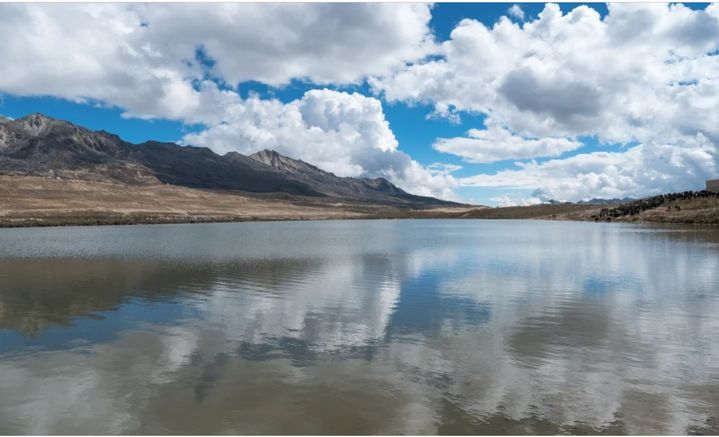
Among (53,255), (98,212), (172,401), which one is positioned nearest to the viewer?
(172,401)

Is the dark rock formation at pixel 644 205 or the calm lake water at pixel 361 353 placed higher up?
the dark rock formation at pixel 644 205

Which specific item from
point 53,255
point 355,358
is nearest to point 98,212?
point 53,255

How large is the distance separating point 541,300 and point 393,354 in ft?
46.1

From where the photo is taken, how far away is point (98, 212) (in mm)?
174875

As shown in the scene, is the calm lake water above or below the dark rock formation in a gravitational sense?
below

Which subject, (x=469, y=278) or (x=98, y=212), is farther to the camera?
(x=98, y=212)

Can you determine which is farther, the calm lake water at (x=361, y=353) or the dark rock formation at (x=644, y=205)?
the dark rock formation at (x=644, y=205)

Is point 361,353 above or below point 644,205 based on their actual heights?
below

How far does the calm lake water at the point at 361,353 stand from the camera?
1315cm

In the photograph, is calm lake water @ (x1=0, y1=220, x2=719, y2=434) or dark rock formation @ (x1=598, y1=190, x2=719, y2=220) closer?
calm lake water @ (x1=0, y1=220, x2=719, y2=434)

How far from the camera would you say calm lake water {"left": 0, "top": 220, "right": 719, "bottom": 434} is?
43.1 feet

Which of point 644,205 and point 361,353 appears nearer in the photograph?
point 361,353

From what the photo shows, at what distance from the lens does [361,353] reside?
18688 mm

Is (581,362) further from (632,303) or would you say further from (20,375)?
(20,375)
